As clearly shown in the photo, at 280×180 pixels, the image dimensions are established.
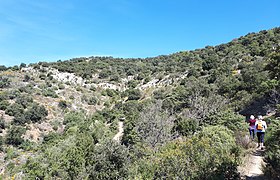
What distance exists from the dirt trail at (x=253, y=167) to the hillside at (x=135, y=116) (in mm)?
538

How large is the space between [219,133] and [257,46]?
39.3m

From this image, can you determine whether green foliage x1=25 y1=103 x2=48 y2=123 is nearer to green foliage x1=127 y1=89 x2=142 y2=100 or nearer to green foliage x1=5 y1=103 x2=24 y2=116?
green foliage x1=5 y1=103 x2=24 y2=116

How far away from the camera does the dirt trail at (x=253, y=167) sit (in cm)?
929

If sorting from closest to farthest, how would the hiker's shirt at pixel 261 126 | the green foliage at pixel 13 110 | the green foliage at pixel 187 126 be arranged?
the hiker's shirt at pixel 261 126 → the green foliage at pixel 187 126 → the green foliage at pixel 13 110

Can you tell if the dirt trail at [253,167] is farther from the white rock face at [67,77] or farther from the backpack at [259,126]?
the white rock face at [67,77]

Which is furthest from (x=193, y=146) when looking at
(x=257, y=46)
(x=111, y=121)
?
(x=257, y=46)

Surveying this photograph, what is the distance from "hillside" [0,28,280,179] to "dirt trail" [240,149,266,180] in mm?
538

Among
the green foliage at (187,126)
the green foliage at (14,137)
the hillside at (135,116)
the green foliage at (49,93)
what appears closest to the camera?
the hillside at (135,116)

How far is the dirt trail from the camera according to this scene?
30.5ft

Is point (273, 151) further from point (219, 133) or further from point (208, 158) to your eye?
point (219, 133)

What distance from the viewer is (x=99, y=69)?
71938mm

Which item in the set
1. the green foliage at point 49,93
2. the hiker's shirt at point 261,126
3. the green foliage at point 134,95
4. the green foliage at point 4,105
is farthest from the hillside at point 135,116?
the hiker's shirt at point 261,126

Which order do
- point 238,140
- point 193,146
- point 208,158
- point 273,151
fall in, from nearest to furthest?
point 273,151
point 208,158
point 193,146
point 238,140

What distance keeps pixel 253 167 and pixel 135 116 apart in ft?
84.8
